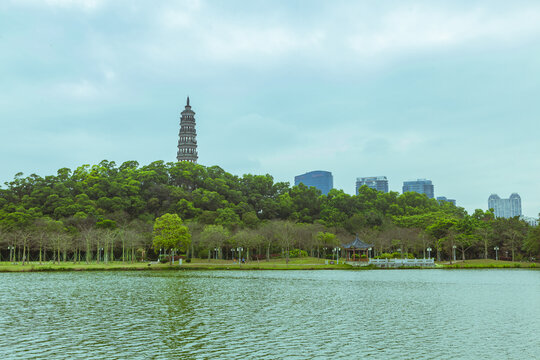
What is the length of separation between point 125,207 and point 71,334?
3861 inches

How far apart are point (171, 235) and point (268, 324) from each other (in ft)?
208

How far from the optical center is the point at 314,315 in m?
28.9

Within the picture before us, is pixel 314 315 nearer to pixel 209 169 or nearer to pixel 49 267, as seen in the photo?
pixel 49 267

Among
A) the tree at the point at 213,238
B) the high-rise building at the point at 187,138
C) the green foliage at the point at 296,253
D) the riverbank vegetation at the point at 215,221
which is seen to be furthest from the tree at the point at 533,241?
the high-rise building at the point at 187,138

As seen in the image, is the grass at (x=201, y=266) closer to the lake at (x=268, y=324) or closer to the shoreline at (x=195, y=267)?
the shoreline at (x=195, y=267)

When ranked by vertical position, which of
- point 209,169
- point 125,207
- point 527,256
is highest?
point 209,169

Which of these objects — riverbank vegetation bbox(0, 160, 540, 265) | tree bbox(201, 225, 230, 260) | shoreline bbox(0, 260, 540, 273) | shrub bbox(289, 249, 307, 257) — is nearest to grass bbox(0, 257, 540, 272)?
shoreline bbox(0, 260, 540, 273)

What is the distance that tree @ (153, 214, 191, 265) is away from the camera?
86.3m

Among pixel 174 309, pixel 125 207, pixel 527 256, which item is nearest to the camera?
pixel 174 309

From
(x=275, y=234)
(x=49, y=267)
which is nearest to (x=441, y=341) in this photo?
(x=49, y=267)

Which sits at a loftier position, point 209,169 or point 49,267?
point 209,169

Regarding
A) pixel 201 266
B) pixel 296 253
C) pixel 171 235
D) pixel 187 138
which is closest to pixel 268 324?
pixel 201 266

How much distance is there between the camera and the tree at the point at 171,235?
3398 inches

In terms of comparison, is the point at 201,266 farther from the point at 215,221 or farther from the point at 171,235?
the point at 215,221
